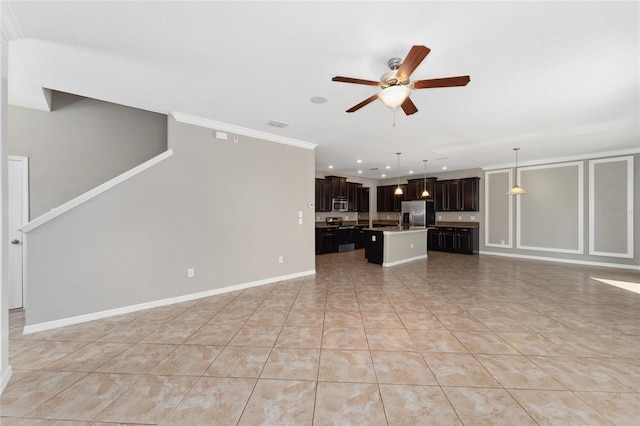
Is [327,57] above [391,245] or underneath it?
above

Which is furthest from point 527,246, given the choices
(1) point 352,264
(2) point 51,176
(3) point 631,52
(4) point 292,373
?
(2) point 51,176

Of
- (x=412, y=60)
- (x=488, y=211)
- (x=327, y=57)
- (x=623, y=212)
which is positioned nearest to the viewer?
(x=412, y=60)

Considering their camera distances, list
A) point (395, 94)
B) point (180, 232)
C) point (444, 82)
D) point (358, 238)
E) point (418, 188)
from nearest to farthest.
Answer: point (444, 82)
point (395, 94)
point (180, 232)
point (358, 238)
point (418, 188)

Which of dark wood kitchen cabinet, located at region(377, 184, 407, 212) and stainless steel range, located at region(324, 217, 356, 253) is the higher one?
dark wood kitchen cabinet, located at region(377, 184, 407, 212)

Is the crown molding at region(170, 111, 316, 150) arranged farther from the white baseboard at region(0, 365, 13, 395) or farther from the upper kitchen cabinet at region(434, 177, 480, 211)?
the upper kitchen cabinet at region(434, 177, 480, 211)

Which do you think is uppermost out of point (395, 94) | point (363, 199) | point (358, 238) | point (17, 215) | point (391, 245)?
point (395, 94)

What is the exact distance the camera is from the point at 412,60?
1.91 metres

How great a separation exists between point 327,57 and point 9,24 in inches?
96.2

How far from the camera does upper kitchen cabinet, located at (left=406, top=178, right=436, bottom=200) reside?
916 cm

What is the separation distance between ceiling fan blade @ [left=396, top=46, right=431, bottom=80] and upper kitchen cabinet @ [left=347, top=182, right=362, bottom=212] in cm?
713

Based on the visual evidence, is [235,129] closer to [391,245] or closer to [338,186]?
[391,245]

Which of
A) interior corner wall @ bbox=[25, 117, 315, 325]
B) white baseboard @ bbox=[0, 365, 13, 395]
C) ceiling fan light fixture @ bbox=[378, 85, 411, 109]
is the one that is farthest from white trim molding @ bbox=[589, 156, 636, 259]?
white baseboard @ bbox=[0, 365, 13, 395]

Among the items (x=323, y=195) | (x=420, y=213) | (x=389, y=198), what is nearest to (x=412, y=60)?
(x=323, y=195)

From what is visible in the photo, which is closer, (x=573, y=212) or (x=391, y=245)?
(x=391, y=245)
